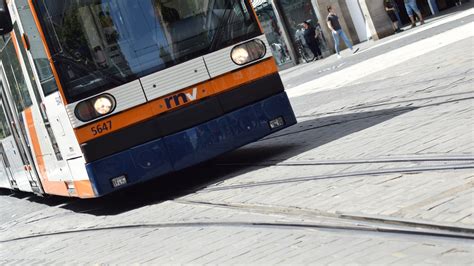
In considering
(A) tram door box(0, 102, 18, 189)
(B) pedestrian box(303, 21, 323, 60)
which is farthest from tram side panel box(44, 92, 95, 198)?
(B) pedestrian box(303, 21, 323, 60)

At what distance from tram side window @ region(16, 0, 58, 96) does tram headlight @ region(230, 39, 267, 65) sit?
1963mm

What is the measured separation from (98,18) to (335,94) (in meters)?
7.59

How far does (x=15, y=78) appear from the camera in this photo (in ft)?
38.3

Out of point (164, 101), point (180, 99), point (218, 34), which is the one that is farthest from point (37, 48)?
point (218, 34)

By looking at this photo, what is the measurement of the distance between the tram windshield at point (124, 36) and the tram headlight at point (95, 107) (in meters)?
0.08

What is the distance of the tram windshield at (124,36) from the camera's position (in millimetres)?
9297

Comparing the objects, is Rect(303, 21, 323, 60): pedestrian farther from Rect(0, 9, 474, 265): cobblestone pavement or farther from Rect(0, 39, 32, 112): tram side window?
Rect(0, 39, 32, 112): tram side window

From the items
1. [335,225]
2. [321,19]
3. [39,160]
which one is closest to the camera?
[335,225]

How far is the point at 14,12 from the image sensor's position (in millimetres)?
9820

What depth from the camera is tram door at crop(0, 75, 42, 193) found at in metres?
13.3

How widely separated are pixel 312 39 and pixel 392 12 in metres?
3.50

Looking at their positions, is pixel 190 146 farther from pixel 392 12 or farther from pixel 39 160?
pixel 392 12

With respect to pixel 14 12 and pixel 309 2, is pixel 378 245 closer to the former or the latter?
pixel 14 12

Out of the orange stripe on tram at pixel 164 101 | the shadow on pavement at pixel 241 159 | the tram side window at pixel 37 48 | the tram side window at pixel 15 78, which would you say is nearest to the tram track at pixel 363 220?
the orange stripe on tram at pixel 164 101
